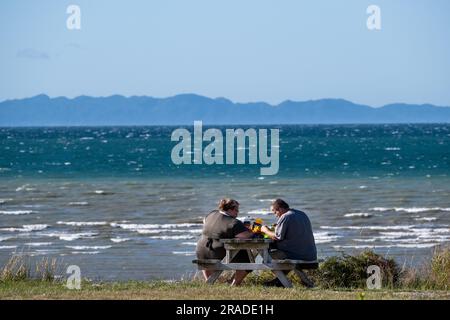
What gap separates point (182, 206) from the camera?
42062 mm

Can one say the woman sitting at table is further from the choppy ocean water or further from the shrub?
the choppy ocean water

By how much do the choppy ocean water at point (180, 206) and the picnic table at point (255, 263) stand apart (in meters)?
6.86

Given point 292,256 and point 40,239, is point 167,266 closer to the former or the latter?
point 40,239

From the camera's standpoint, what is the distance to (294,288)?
15.0m

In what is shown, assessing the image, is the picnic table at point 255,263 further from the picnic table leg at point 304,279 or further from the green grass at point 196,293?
the green grass at point 196,293

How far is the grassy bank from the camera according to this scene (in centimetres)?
1401

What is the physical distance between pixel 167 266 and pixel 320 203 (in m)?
17.9

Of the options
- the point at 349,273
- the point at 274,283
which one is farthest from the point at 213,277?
the point at 349,273

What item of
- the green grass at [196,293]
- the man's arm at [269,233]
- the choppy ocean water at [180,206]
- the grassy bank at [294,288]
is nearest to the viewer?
the green grass at [196,293]

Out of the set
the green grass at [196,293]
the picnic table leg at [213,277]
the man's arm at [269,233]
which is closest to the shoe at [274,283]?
the green grass at [196,293]

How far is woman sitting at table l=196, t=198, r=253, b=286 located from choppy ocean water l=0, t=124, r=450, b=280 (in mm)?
7112

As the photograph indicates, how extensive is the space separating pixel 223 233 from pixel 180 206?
26.5 metres

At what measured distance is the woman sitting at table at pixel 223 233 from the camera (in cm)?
1550
